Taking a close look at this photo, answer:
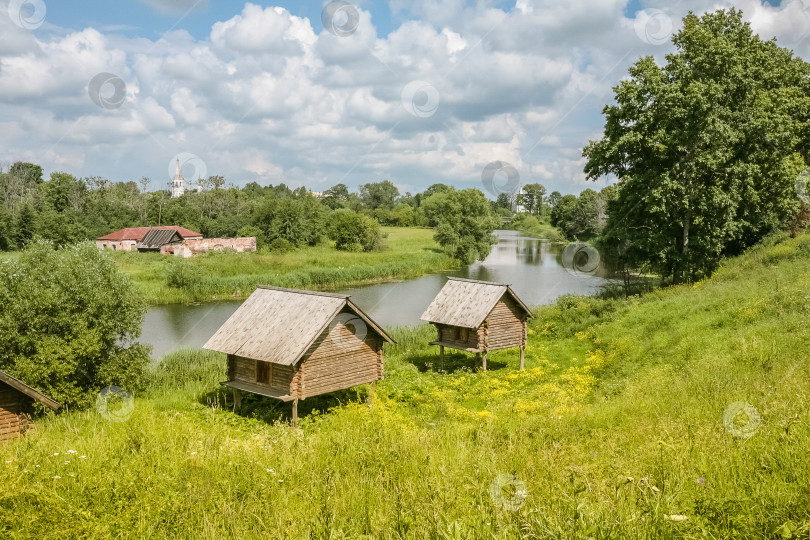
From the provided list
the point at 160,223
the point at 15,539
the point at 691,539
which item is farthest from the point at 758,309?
the point at 160,223

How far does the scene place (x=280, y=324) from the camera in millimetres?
19234

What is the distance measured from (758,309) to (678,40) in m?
20.5

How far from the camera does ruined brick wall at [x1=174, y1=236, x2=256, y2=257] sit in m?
65.4

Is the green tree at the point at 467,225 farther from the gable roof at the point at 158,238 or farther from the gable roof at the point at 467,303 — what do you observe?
the gable roof at the point at 467,303

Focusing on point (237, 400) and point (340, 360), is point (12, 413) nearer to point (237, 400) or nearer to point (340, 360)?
point (237, 400)

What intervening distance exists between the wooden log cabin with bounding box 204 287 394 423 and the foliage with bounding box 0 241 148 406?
4.82 metres

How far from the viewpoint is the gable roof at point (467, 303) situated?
977 inches

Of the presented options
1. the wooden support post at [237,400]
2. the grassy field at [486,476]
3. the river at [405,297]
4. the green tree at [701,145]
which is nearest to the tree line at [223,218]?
the river at [405,297]

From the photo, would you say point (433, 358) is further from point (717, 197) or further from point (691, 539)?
point (691, 539)

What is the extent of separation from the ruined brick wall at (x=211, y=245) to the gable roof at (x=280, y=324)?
48.0 metres

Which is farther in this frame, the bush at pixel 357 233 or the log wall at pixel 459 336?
the bush at pixel 357 233

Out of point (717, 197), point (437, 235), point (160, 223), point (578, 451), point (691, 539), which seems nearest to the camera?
point (691, 539)

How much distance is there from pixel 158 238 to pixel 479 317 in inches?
2162

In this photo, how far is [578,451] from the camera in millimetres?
7645
